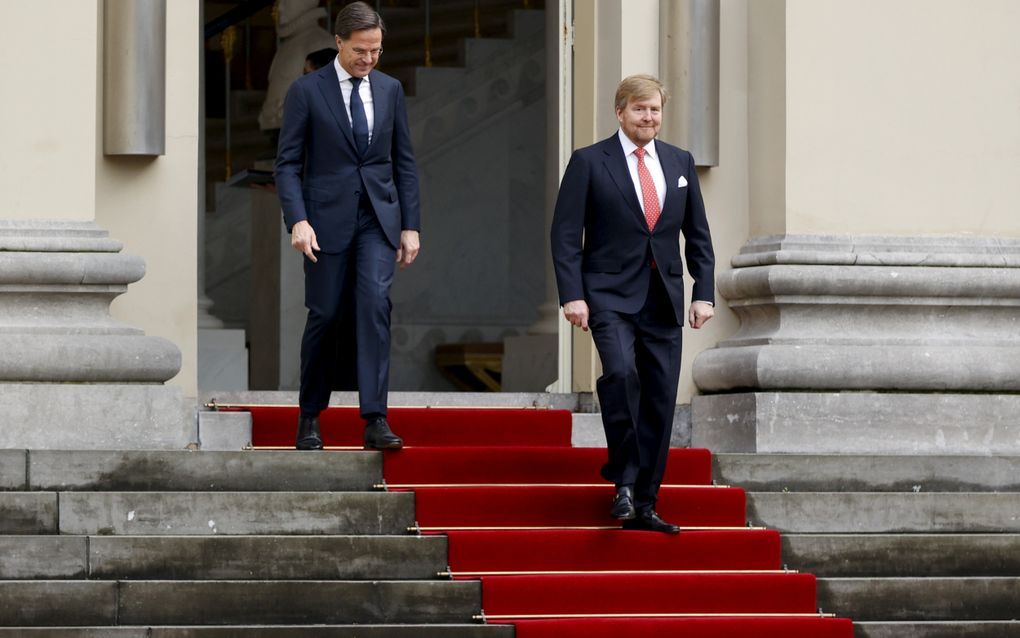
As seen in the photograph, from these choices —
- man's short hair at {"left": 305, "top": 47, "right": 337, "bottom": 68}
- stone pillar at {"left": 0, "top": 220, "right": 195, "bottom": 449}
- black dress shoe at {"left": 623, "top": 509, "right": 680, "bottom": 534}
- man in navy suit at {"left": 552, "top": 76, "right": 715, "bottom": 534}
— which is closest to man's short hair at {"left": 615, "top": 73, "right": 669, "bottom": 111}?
man in navy suit at {"left": 552, "top": 76, "right": 715, "bottom": 534}

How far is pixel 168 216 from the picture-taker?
9852 mm

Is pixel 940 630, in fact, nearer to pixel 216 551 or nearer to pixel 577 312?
pixel 577 312

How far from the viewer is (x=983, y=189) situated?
10188 millimetres

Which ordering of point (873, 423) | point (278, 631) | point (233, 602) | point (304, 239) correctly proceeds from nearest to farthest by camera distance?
point (278, 631) → point (233, 602) → point (304, 239) → point (873, 423)

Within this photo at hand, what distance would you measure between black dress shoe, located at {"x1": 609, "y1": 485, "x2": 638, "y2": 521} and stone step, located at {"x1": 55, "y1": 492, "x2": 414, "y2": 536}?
2.78 feet

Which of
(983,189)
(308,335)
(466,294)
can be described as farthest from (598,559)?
(466,294)

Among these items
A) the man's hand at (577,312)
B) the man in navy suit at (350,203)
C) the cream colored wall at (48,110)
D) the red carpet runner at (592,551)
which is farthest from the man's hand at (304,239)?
the cream colored wall at (48,110)

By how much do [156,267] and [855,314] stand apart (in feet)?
10.1

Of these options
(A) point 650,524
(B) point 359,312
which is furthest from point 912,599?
(B) point 359,312

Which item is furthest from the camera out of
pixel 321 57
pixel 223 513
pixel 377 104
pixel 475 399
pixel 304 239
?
pixel 321 57

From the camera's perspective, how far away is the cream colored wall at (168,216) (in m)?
9.81

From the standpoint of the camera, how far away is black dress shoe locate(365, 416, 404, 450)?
8801 millimetres

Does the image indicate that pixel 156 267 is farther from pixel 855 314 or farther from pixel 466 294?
pixel 466 294

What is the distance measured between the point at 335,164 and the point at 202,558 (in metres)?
1.72
